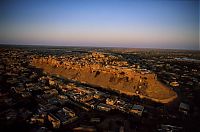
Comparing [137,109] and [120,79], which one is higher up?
[120,79]

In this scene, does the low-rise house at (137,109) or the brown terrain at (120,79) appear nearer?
the low-rise house at (137,109)

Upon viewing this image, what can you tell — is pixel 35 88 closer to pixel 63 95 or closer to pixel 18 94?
pixel 18 94

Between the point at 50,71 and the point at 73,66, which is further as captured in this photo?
the point at 50,71

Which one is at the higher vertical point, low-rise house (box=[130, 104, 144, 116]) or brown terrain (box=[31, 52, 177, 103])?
brown terrain (box=[31, 52, 177, 103])

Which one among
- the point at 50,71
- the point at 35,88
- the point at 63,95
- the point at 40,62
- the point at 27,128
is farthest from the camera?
the point at 40,62

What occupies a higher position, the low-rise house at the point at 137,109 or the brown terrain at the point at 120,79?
the brown terrain at the point at 120,79

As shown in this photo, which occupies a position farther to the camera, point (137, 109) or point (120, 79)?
point (120, 79)

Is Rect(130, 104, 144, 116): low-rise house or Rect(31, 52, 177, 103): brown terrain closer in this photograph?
Rect(130, 104, 144, 116): low-rise house

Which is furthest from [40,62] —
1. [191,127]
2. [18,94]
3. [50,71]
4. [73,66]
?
[191,127]
